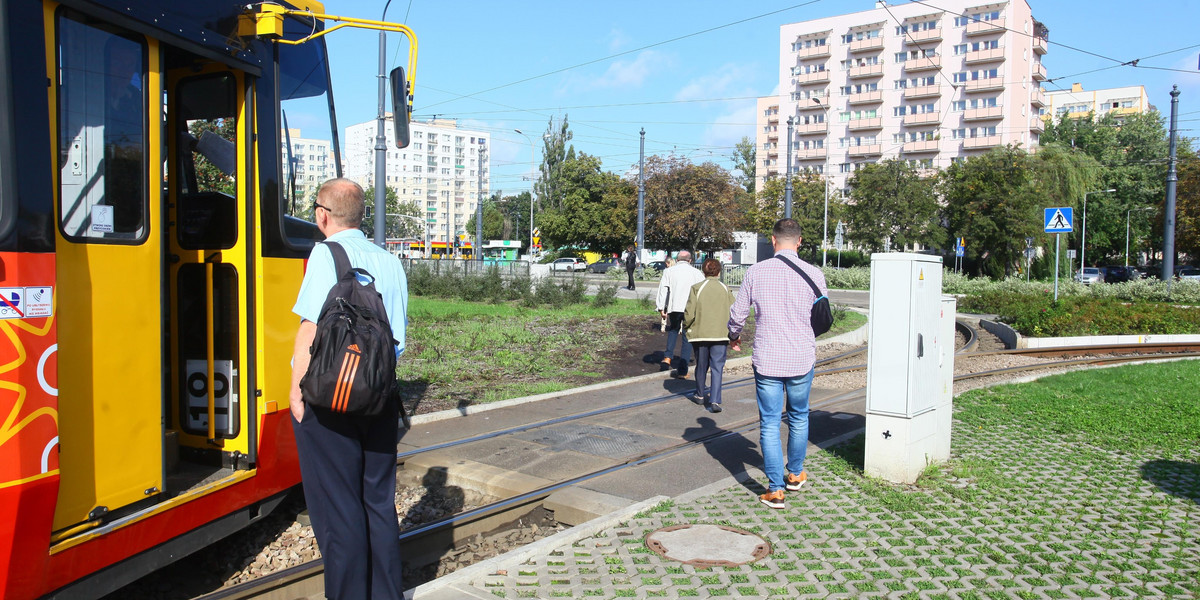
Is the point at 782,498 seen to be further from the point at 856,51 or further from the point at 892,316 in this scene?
the point at 856,51

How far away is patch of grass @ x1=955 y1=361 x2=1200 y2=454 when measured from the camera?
781cm

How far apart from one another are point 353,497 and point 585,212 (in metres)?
62.8

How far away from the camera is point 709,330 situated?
30.4 feet

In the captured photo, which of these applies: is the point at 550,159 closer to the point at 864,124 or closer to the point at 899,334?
the point at 864,124

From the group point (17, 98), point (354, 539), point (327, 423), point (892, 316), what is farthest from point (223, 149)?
point (892, 316)

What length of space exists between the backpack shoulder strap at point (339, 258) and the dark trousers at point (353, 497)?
0.56 meters

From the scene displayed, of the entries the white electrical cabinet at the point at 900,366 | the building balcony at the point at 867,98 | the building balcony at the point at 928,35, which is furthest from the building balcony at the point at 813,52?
the white electrical cabinet at the point at 900,366

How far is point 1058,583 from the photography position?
417 centimetres

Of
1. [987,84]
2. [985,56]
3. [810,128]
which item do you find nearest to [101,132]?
[987,84]

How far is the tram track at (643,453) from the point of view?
166 inches

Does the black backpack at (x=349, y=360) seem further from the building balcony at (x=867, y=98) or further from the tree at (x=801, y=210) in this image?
the building balcony at (x=867, y=98)

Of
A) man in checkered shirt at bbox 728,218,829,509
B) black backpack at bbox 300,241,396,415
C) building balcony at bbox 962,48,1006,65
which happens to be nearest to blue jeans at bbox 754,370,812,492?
man in checkered shirt at bbox 728,218,829,509

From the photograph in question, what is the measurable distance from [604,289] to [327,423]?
65.0ft

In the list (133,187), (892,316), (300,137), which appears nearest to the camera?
(133,187)
